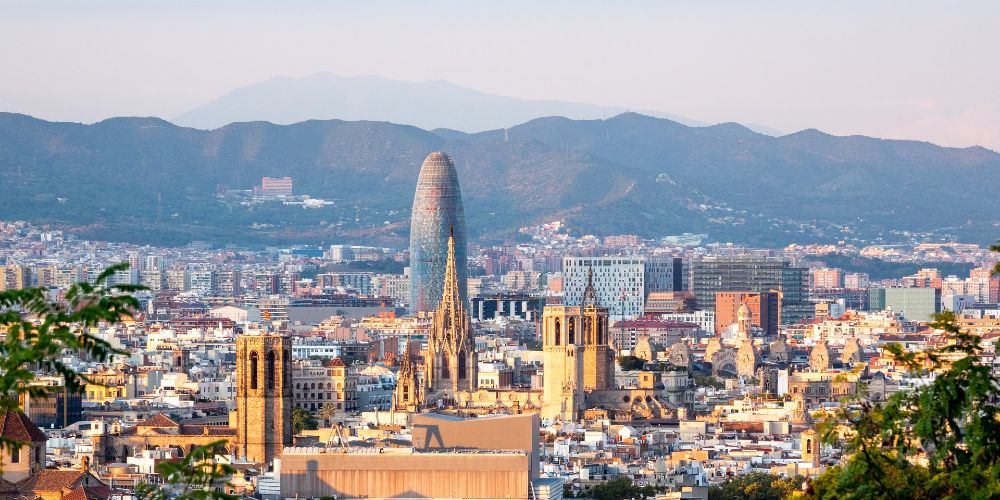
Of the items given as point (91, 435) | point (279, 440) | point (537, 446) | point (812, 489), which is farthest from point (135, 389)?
point (812, 489)

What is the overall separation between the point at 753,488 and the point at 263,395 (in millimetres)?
16422

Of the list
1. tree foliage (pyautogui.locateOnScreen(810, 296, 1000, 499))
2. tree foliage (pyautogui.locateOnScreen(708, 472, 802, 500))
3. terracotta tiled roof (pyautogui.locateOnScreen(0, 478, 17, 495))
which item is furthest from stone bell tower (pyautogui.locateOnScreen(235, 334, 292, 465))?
tree foliage (pyautogui.locateOnScreen(810, 296, 1000, 499))

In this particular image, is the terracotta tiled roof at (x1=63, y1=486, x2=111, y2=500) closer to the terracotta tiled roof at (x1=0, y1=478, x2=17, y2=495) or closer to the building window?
the terracotta tiled roof at (x1=0, y1=478, x2=17, y2=495)

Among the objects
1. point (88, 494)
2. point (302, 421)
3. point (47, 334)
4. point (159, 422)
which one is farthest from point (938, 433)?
point (302, 421)

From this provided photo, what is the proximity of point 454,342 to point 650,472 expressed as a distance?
129ft

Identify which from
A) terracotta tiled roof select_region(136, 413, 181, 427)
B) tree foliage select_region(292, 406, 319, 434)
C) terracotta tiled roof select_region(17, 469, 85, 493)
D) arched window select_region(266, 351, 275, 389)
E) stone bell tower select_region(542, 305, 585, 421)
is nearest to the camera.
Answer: terracotta tiled roof select_region(17, 469, 85, 493)

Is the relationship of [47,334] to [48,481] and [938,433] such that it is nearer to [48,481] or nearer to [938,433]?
[938,433]

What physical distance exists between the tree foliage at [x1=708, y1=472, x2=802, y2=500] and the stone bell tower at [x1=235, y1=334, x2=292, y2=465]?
12833mm

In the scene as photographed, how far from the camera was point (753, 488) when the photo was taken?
228ft

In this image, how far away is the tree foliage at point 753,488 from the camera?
6825 cm

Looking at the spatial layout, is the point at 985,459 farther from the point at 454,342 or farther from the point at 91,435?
the point at 454,342

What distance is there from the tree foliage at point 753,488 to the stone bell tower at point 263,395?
42.1ft

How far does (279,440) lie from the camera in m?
78.9

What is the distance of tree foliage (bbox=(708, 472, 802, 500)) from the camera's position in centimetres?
6825
